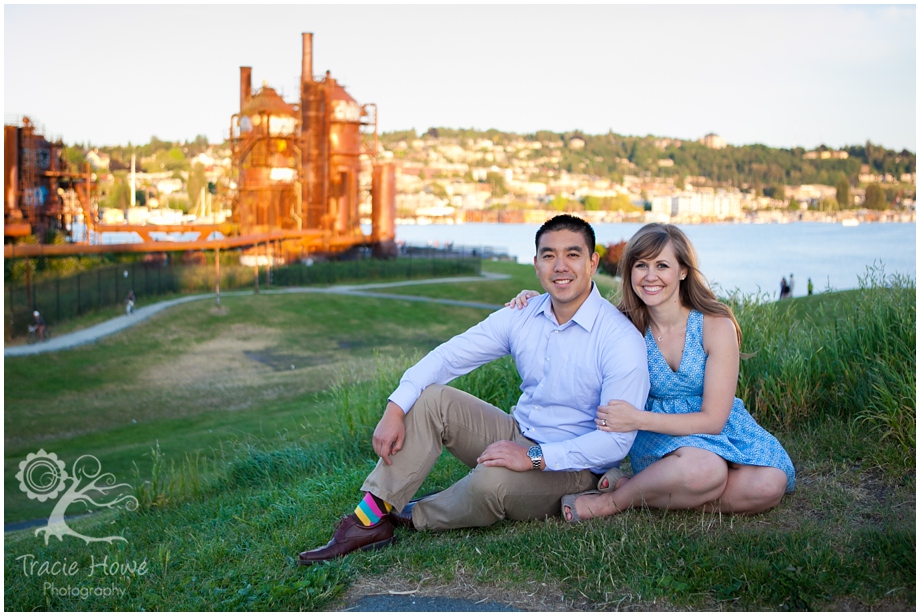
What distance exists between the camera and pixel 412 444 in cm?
428

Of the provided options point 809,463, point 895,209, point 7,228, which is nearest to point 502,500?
point 809,463

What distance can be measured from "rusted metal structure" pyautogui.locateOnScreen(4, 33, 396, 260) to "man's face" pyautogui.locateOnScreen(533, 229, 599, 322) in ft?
136

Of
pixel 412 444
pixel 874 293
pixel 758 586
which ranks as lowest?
pixel 758 586

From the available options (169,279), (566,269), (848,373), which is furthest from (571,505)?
(169,279)

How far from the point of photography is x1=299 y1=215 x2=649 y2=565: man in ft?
13.6

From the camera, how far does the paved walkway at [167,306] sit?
23702 millimetres

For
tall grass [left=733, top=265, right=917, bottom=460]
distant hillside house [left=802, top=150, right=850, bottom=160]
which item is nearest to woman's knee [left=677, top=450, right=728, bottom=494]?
tall grass [left=733, top=265, right=917, bottom=460]

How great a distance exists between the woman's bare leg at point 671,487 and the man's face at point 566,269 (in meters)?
0.87

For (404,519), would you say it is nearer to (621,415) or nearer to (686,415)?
(621,415)

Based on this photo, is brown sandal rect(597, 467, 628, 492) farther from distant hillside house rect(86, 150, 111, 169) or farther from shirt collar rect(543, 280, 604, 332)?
distant hillside house rect(86, 150, 111, 169)

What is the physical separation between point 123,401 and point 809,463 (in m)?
16.5

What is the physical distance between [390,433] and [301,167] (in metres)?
43.8

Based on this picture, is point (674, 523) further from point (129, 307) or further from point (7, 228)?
point (7, 228)

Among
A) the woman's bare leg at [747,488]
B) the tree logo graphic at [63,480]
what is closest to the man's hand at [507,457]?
the woman's bare leg at [747,488]
